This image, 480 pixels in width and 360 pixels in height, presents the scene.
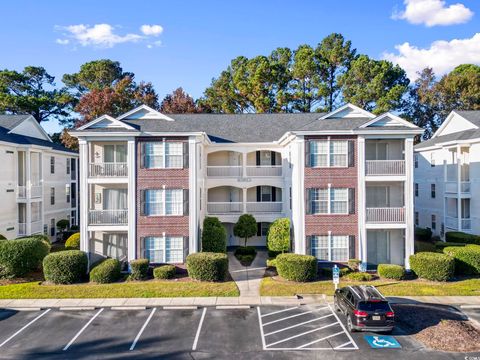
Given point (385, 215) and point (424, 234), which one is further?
point (424, 234)

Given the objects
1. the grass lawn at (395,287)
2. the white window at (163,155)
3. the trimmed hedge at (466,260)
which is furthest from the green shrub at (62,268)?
the trimmed hedge at (466,260)

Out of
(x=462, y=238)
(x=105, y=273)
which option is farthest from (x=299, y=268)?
(x=462, y=238)

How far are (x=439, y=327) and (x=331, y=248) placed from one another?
876 cm

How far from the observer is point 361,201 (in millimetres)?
22469

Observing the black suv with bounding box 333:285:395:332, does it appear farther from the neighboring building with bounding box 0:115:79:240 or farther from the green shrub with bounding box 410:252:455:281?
the neighboring building with bounding box 0:115:79:240

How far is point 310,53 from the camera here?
49.5 meters

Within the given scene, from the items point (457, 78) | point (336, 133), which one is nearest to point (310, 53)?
point (457, 78)

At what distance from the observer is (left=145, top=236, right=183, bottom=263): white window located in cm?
2264

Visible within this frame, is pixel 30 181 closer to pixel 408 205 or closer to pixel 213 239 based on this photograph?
pixel 213 239

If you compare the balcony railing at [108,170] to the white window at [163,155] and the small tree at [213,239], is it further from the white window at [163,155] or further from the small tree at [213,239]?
the small tree at [213,239]

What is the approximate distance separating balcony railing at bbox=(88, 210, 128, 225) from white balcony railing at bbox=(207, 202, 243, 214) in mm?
7336

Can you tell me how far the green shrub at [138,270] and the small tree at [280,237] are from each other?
823cm

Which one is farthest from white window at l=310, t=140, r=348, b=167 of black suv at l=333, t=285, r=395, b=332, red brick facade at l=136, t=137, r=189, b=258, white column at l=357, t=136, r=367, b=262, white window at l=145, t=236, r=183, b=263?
black suv at l=333, t=285, r=395, b=332

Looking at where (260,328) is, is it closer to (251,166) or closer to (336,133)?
(336,133)
